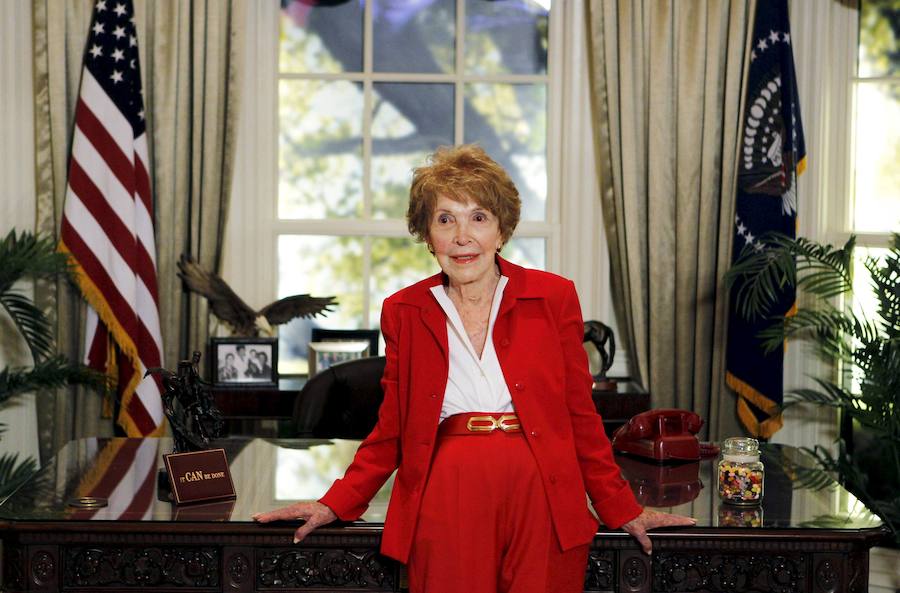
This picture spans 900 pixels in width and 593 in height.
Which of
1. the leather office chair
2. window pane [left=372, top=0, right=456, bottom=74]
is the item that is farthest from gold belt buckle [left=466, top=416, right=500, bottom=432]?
window pane [left=372, top=0, right=456, bottom=74]

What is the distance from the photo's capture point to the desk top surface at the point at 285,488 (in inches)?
80.7

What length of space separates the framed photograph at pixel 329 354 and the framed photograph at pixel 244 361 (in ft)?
0.58

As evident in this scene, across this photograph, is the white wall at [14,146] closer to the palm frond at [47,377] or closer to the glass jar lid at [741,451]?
the palm frond at [47,377]

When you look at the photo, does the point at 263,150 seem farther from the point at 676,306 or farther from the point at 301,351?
the point at 676,306

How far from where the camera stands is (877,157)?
175 inches

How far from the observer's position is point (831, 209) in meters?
4.49

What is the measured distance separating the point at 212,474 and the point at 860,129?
337 centimetres

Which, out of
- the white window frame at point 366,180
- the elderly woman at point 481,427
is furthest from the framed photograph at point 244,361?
the elderly woman at point 481,427

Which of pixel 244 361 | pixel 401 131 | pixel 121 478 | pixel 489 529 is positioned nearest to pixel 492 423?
pixel 489 529

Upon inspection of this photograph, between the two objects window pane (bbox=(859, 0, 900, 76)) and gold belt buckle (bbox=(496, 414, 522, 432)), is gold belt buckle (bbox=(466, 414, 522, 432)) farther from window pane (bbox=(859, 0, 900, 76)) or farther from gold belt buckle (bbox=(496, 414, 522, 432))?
window pane (bbox=(859, 0, 900, 76))

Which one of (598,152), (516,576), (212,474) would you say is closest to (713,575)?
(516,576)

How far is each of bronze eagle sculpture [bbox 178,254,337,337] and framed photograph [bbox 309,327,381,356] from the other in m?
0.25

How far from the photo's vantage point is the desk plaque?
6.98 feet

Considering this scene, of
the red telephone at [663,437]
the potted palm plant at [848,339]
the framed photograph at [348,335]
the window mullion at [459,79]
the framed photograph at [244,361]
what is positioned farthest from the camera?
the window mullion at [459,79]
